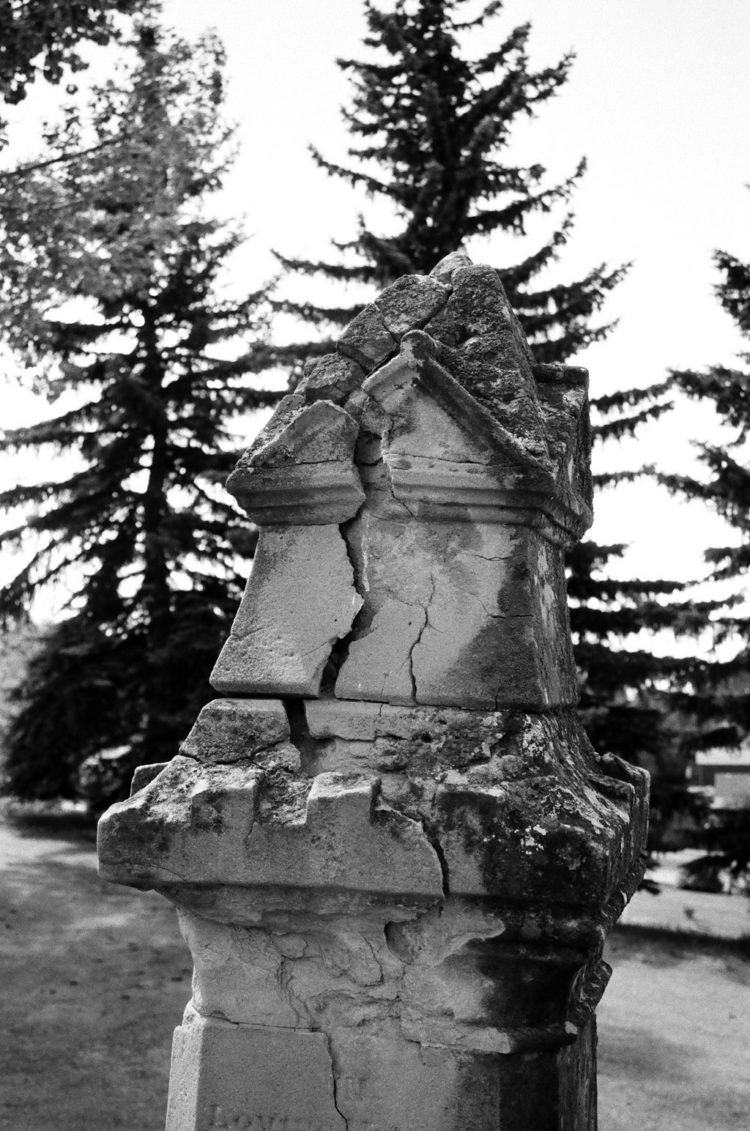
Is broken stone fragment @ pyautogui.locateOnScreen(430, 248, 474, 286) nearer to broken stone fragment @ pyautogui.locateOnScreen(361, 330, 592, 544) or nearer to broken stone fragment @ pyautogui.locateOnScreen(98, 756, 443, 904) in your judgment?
broken stone fragment @ pyautogui.locateOnScreen(361, 330, 592, 544)

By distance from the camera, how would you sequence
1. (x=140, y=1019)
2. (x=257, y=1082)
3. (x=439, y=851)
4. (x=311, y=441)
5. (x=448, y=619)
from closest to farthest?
(x=439, y=851), (x=257, y=1082), (x=448, y=619), (x=311, y=441), (x=140, y=1019)

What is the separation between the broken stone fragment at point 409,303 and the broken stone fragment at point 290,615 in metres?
0.58

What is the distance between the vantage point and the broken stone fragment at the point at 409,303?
3166 millimetres

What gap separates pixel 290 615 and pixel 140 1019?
6895mm

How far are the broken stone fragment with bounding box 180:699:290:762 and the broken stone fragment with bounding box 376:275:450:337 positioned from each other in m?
1.05

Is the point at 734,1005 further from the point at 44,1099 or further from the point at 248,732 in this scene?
the point at 248,732

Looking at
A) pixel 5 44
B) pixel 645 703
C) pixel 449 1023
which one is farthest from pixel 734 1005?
pixel 5 44

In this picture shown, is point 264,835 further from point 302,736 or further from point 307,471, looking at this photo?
point 307,471

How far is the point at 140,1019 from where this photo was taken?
351 inches

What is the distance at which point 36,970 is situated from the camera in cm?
1009

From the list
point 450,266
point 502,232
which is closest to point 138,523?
point 502,232

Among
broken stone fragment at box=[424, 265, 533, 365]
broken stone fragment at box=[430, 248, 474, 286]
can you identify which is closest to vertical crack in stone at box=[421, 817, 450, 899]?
broken stone fragment at box=[424, 265, 533, 365]

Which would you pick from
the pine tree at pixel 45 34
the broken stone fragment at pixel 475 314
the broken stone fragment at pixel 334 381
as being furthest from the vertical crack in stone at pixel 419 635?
the pine tree at pixel 45 34

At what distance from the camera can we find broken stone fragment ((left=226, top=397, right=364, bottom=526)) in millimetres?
3041
